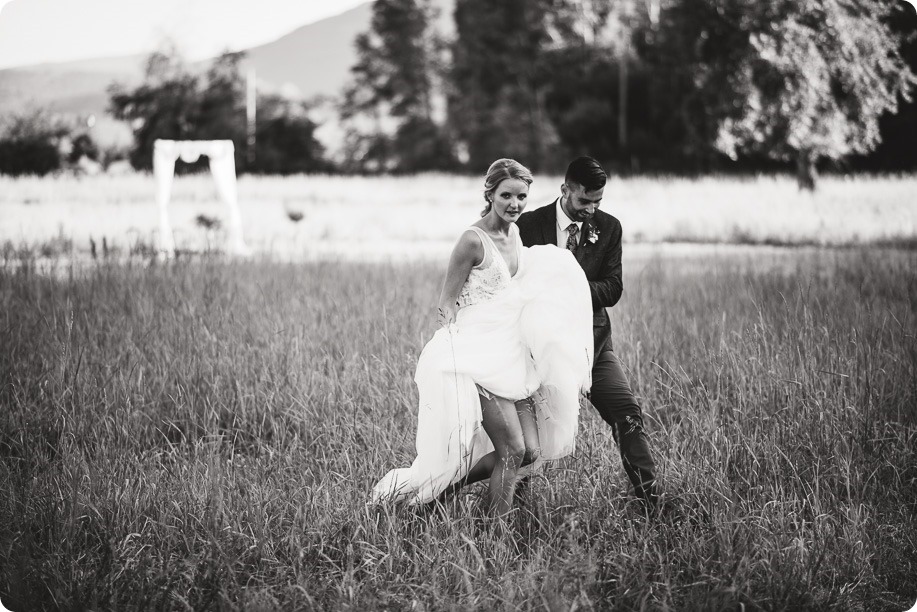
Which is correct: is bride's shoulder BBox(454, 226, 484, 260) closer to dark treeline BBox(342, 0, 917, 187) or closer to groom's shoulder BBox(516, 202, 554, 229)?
groom's shoulder BBox(516, 202, 554, 229)

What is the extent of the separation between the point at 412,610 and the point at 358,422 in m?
1.89

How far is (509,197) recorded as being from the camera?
362cm

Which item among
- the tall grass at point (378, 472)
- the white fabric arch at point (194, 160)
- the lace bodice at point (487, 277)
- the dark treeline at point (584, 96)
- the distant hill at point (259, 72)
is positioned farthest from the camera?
the dark treeline at point (584, 96)

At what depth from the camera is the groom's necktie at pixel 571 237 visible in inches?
165

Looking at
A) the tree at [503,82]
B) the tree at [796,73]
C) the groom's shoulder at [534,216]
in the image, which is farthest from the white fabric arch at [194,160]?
the tree at [503,82]

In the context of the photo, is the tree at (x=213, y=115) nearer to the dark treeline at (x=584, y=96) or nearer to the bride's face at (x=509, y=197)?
the dark treeline at (x=584, y=96)

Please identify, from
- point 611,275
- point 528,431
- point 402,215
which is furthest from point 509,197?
point 402,215

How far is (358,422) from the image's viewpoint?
5016 millimetres

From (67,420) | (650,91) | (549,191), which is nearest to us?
(67,420)

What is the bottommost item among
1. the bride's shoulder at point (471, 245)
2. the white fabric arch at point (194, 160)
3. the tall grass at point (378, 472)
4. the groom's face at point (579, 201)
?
the tall grass at point (378, 472)

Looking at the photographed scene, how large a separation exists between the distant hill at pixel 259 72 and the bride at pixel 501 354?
22.6 feet

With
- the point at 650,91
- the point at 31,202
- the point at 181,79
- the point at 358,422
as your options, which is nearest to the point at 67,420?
the point at 358,422

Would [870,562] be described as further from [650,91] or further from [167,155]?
[650,91]

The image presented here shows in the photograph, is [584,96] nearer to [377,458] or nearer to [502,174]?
[377,458]
